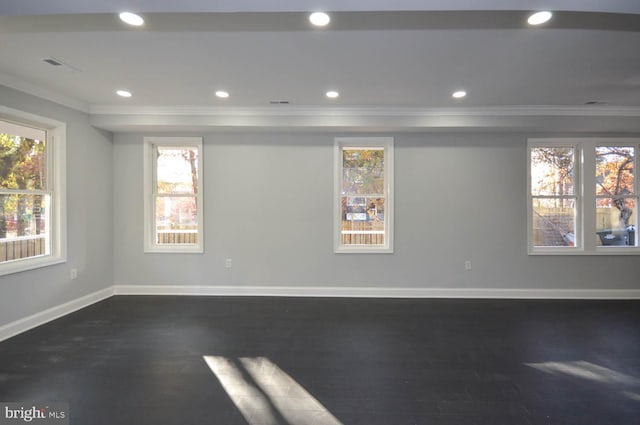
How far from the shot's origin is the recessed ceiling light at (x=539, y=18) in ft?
6.63

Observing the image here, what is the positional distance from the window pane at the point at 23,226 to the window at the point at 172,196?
1158mm

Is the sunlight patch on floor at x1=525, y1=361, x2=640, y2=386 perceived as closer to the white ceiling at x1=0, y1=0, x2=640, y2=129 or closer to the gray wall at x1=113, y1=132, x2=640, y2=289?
the gray wall at x1=113, y1=132, x2=640, y2=289

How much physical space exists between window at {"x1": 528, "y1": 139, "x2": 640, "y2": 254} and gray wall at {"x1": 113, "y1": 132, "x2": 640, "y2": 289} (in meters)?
0.20

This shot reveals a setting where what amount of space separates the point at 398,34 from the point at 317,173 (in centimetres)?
240

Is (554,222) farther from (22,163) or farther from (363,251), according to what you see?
(22,163)

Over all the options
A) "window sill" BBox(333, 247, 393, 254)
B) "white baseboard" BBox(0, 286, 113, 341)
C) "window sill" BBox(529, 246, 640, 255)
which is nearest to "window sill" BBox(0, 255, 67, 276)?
"white baseboard" BBox(0, 286, 113, 341)

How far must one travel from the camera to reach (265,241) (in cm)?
452

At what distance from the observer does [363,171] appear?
459cm

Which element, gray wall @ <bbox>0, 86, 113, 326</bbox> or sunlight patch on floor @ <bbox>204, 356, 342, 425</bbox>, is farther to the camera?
gray wall @ <bbox>0, 86, 113, 326</bbox>

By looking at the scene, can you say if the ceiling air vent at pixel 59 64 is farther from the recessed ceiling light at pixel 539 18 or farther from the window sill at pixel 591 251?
the window sill at pixel 591 251

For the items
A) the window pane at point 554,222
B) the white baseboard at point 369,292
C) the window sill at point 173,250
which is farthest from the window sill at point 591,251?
the window sill at point 173,250

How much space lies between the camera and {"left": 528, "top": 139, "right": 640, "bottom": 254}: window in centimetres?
441

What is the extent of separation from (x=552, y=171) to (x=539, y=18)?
3162 millimetres

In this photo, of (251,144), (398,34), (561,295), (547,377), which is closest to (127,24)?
(398,34)
